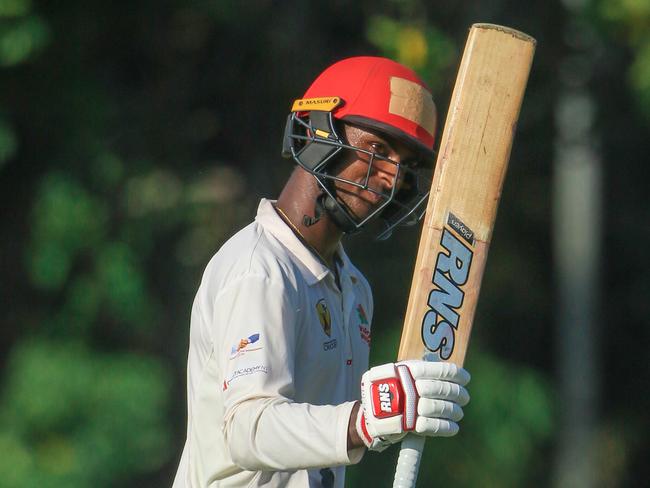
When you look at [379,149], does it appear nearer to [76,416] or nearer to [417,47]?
[417,47]

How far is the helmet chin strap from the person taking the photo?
303 centimetres

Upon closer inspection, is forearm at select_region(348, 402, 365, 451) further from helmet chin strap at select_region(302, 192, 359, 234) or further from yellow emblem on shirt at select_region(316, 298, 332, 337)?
helmet chin strap at select_region(302, 192, 359, 234)

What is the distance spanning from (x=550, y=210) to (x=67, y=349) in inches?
144

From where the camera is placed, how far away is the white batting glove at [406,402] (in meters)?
2.53

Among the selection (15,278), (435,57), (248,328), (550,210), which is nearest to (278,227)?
(248,328)

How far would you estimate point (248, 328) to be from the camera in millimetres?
2695

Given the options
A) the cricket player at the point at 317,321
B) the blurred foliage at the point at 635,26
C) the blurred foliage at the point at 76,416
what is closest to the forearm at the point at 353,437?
the cricket player at the point at 317,321

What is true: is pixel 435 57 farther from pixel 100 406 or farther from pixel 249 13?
pixel 100 406

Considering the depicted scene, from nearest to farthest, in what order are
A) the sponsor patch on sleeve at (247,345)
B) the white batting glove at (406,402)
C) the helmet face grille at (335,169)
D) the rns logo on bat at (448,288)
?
the white batting glove at (406,402) → the sponsor patch on sleeve at (247,345) → the rns logo on bat at (448,288) → the helmet face grille at (335,169)

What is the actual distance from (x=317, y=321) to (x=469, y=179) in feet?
1.51

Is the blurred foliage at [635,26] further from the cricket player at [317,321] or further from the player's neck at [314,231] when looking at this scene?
the player's neck at [314,231]

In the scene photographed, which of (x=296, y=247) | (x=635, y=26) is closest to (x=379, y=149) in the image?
(x=296, y=247)

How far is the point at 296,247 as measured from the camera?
9.70ft

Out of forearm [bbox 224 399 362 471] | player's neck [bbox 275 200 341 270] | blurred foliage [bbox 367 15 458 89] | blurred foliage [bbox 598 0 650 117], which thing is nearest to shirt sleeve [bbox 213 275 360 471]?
forearm [bbox 224 399 362 471]
